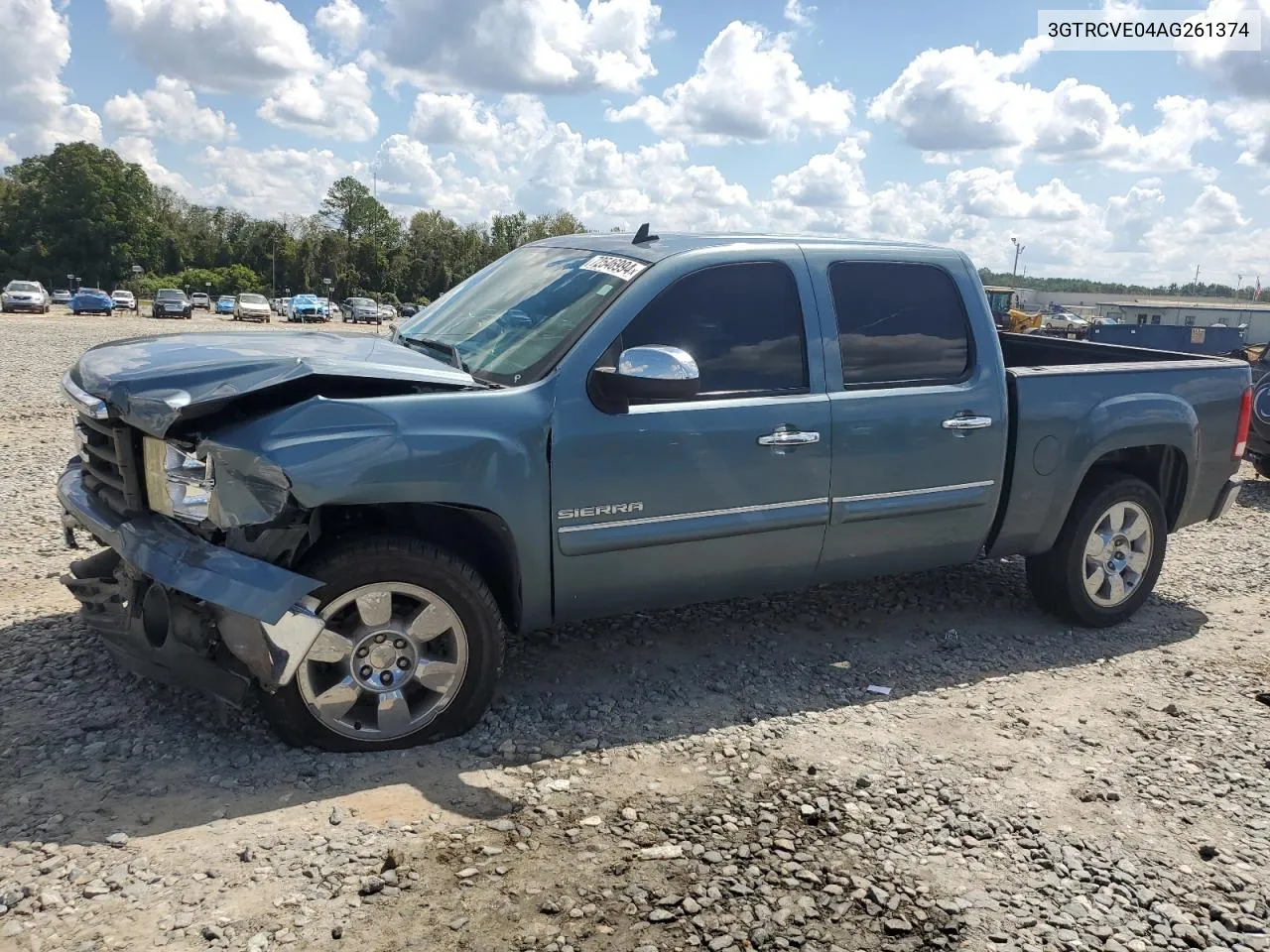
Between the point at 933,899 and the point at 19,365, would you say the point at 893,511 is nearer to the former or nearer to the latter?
the point at 933,899

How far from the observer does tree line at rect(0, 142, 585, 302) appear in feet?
278

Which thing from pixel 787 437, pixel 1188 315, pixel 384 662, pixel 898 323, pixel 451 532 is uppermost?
pixel 1188 315

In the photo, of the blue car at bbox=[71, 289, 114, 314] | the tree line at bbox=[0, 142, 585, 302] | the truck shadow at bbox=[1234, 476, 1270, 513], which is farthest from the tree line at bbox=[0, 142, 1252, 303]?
the truck shadow at bbox=[1234, 476, 1270, 513]

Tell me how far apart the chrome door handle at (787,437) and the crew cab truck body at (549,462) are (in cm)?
2

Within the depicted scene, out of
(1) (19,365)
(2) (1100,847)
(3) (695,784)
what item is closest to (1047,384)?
(2) (1100,847)

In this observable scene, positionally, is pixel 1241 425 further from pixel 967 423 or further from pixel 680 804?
pixel 680 804

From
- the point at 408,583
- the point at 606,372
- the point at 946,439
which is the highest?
the point at 606,372

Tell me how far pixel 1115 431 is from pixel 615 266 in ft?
9.23

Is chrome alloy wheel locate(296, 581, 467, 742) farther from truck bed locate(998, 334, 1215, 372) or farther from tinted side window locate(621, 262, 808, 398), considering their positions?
truck bed locate(998, 334, 1215, 372)

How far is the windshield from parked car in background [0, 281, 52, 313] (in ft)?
149

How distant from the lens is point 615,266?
13.9ft

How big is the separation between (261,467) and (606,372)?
1.28m

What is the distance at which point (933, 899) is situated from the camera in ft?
9.78

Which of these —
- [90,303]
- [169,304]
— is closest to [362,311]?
[169,304]
